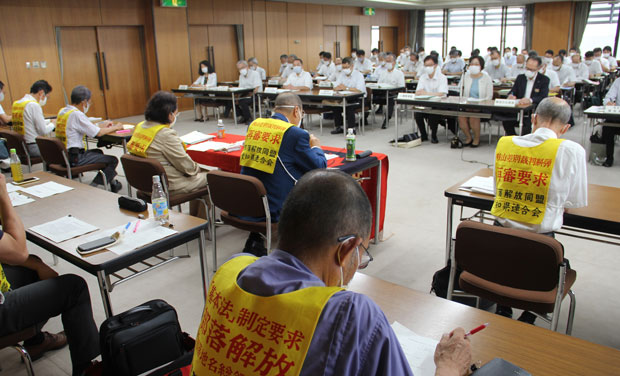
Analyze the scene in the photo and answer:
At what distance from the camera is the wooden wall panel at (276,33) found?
13.2 meters

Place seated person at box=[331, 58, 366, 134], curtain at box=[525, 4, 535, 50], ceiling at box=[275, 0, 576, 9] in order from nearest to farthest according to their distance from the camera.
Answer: seated person at box=[331, 58, 366, 134], ceiling at box=[275, 0, 576, 9], curtain at box=[525, 4, 535, 50]

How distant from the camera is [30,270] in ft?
7.59

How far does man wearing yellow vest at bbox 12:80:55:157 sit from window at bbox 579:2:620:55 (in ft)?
51.6

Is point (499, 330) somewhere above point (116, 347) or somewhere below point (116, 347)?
above

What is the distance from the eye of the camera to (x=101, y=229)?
2295mm

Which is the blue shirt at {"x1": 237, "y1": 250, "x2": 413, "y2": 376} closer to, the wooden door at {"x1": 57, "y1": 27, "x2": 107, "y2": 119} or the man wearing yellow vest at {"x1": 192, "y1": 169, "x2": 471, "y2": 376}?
the man wearing yellow vest at {"x1": 192, "y1": 169, "x2": 471, "y2": 376}

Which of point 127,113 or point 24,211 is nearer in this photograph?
point 24,211

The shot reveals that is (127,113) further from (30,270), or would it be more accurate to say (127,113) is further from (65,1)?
(30,270)

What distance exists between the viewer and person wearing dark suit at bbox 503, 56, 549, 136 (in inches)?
257

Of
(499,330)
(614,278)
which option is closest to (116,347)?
(499,330)

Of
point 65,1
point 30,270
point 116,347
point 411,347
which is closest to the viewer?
point 411,347

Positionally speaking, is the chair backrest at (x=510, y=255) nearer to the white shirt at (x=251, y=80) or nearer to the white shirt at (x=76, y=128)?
the white shirt at (x=76, y=128)

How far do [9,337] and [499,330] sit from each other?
72.9 inches

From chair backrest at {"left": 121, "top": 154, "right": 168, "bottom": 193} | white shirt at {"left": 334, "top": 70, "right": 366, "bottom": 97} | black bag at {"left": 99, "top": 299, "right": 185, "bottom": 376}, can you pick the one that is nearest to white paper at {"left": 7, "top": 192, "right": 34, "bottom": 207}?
chair backrest at {"left": 121, "top": 154, "right": 168, "bottom": 193}
